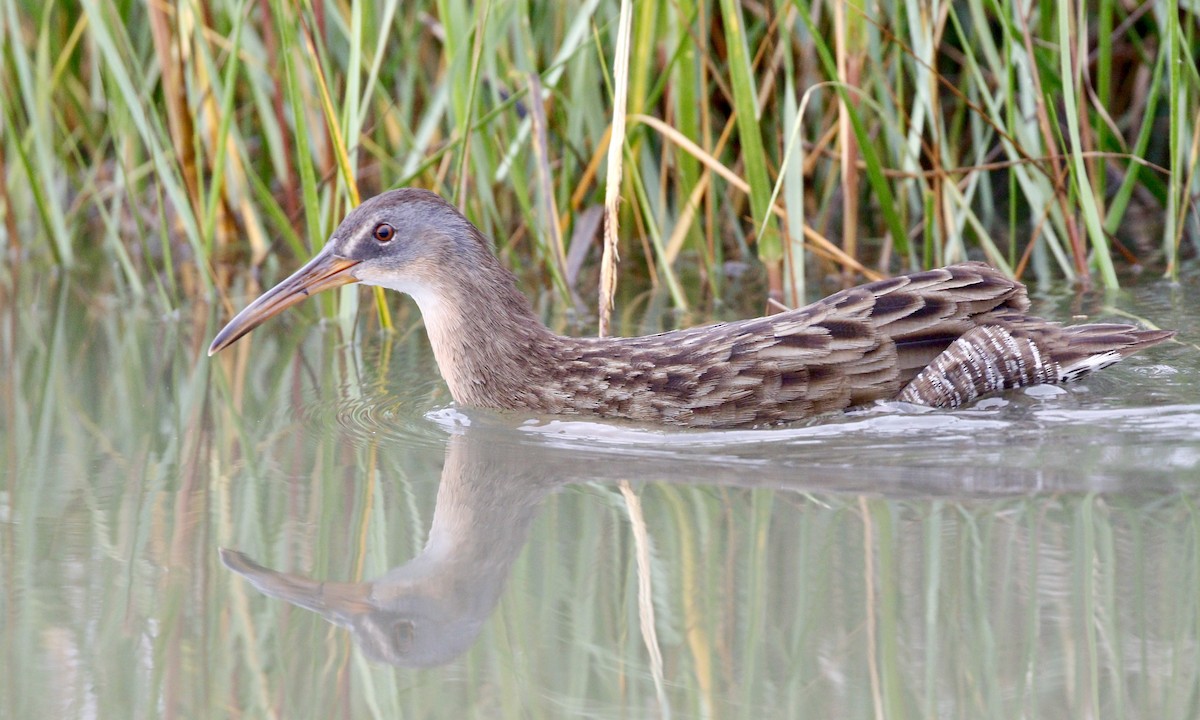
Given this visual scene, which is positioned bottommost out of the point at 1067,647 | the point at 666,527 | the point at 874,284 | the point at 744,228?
the point at 1067,647

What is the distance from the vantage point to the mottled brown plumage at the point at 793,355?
178 inches

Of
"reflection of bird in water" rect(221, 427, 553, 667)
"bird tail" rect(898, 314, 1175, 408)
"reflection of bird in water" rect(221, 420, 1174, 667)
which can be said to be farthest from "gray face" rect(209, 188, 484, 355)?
"bird tail" rect(898, 314, 1175, 408)

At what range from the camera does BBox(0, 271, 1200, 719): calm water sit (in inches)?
108

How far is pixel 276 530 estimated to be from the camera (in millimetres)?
3666

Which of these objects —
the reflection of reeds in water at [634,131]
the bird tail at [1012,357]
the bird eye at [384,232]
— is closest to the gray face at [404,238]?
the bird eye at [384,232]

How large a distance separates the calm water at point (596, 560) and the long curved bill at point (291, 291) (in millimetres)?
293

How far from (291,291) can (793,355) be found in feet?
5.24

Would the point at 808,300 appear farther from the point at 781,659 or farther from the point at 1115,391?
the point at 781,659

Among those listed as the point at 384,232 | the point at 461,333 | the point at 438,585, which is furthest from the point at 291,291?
the point at 438,585

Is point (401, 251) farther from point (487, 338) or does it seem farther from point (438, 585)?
point (438, 585)

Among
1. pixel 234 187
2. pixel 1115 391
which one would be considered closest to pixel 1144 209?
pixel 1115 391

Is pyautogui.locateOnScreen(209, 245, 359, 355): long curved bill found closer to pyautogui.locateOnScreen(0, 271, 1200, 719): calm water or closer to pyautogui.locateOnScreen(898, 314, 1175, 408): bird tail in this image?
pyautogui.locateOnScreen(0, 271, 1200, 719): calm water

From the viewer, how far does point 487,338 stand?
191 inches

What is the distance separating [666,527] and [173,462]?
5.14ft
